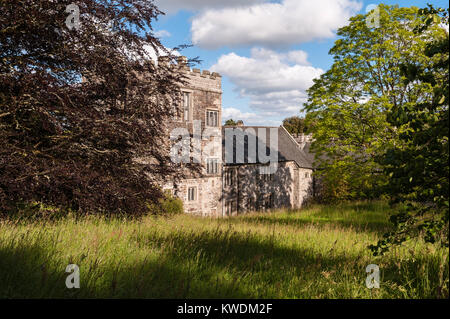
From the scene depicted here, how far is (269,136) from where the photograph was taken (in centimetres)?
3681

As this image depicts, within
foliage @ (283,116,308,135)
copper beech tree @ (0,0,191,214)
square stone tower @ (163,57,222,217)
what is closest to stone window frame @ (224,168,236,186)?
square stone tower @ (163,57,222,217)

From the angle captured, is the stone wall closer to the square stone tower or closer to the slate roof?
the slate roof

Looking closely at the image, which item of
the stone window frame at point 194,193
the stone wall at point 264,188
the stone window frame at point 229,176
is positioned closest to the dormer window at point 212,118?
the stone wall at point 264,188

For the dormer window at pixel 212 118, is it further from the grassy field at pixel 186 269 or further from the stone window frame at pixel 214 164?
the grassy field at pixel 186 269

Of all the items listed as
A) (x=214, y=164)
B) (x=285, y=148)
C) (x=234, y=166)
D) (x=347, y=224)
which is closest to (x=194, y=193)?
(x=214, y=164)

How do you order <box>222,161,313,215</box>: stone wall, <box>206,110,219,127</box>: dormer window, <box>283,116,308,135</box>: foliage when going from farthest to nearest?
<box>283,116,308,135</box>: foliage → <box>222,161,313,215</box>: stone wall → <box>206,110,219,127</box>: dormer window

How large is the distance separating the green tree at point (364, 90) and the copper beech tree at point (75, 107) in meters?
8.32

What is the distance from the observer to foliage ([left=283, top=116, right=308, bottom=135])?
178 feet

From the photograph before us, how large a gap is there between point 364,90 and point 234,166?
15.7 meters

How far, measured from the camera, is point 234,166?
98.9 ft

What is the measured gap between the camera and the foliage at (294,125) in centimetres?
5413

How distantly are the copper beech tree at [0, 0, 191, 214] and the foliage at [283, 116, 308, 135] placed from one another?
A: 4422 centimetres

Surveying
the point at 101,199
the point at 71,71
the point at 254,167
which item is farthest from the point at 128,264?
the point at 254,167

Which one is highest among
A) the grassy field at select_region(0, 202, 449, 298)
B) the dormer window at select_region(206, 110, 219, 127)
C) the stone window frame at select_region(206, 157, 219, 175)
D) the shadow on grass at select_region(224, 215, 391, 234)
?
the dormer window at select_region(206, 110, 219, 127)
